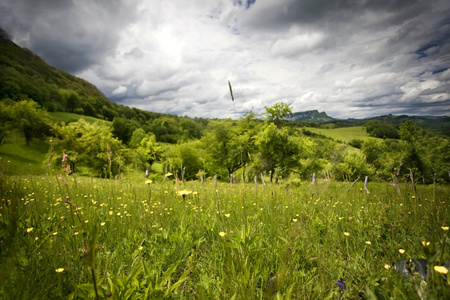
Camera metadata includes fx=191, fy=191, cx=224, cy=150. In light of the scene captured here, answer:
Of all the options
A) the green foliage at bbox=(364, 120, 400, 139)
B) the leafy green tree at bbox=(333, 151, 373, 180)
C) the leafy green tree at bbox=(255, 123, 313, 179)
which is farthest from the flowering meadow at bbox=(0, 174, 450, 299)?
the green foliage at bbox=(364, 120, 400, 139)

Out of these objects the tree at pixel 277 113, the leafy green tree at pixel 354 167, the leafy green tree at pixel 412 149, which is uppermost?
the tree at pixel 277 113

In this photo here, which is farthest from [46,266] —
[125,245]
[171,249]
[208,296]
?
[208,296]

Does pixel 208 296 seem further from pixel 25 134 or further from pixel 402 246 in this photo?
pixel 25 134

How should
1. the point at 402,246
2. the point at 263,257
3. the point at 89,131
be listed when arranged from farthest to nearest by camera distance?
the point at 89,131
the point at 402,246
the point at 263,257

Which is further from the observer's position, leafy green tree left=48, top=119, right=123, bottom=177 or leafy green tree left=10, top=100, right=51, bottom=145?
leafy green tree left=10, top=100, right=51, bottom=145

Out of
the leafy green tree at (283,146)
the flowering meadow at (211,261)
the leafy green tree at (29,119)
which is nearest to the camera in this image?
the flowering meadow at (211,261)

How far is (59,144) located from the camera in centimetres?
3262

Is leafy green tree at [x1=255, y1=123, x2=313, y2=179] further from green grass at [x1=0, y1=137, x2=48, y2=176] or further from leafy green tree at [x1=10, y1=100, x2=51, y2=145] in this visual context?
leafy green tree at [x1=10, y1=100, x2=51, y2=145]

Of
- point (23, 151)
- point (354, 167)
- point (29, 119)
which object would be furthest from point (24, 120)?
point (354, 167)

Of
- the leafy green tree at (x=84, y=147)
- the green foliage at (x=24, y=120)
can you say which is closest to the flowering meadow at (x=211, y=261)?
the leafy green tree at (x=84, y=147)

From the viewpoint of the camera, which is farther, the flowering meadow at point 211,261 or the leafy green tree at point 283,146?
the leafy green tree at point 283,146

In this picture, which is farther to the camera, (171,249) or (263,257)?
(171,249)

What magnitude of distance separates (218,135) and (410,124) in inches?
1321

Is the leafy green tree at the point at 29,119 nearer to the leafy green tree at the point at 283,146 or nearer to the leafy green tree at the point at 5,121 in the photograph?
the leafy green tree at the point at 5,121
